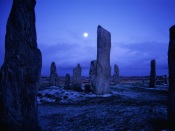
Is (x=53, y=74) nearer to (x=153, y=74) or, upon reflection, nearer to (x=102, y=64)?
(x=102, y=64)

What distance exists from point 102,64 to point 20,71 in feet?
22.2

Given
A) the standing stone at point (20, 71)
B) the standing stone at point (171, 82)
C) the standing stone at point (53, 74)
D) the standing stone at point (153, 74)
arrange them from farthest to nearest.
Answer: the standing stone at point (53, 74) < the standing stone at point (153, 74) < the standing stone at point (171, 82) < the standing stone at point (20, 71)

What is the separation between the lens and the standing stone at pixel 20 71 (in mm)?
2797

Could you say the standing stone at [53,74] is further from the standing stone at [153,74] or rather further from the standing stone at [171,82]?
the standing stone at [171,82]

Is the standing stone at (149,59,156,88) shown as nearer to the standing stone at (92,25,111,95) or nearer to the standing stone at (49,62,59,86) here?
the standing stone at (92,25,111,95)

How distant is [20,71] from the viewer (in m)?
2.91

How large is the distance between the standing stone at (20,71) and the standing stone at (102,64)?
6248mm

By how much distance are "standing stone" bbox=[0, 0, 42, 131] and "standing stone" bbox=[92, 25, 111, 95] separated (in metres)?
6.25

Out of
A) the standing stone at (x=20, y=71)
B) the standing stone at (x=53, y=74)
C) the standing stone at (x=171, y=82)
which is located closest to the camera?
the standing stone at (x=20, y=71)

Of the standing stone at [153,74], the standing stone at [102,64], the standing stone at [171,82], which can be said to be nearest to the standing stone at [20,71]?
the standing stone at [171,82]

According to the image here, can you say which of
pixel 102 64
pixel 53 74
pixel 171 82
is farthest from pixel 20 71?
pixel 53 74

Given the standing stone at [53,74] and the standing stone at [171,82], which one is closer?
the standing stone at [171,82]

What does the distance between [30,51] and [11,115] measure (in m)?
1.24

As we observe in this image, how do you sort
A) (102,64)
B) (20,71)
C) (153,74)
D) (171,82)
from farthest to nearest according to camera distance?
(153,74) < (102,64) < (171,82) < (20,71)
